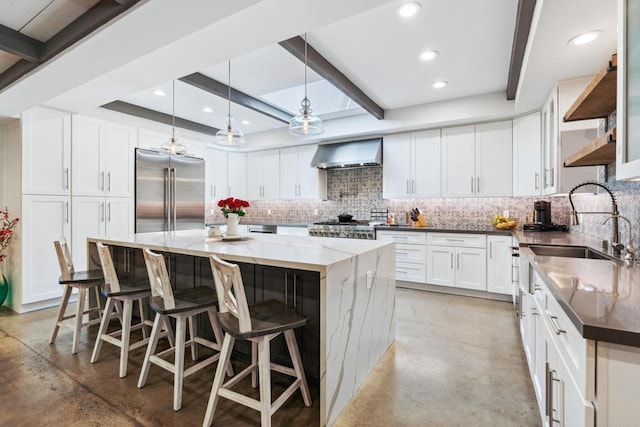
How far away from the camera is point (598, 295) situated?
1.12 metres

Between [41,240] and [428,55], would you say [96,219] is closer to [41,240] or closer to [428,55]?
[41,240]

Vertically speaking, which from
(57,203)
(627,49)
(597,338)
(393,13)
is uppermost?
(393,13)

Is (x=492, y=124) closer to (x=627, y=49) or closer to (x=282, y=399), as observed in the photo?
(x=627, y=49)

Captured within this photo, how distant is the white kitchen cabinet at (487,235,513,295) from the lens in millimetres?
3834

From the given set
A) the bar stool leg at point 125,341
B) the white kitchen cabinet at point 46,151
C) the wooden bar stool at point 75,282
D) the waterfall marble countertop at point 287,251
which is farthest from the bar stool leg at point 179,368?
the white kitchen cabinet at point 46,151

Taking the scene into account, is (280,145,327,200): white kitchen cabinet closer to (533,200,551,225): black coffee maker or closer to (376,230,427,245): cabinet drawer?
(376,230,427,245): cabinet drawer

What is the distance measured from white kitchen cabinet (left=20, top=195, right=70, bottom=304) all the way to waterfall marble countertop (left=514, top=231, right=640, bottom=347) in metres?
4.86

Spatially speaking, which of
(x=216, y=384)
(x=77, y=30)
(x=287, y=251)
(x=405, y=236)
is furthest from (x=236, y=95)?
(x=216, y=384)

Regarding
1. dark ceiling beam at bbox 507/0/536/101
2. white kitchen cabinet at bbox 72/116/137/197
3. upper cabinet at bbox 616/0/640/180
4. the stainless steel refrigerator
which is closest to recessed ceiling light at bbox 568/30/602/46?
dark ceiling beam at bbox 507/0/536/101

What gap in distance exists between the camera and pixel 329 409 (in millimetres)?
1701

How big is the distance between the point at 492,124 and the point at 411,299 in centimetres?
264

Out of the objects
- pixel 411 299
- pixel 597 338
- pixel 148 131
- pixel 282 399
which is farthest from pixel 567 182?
pixel 148 131

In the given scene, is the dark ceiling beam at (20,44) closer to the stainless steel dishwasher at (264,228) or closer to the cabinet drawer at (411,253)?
the stainless steel dishwasher at (264,228)

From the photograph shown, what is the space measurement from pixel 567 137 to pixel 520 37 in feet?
3.36
